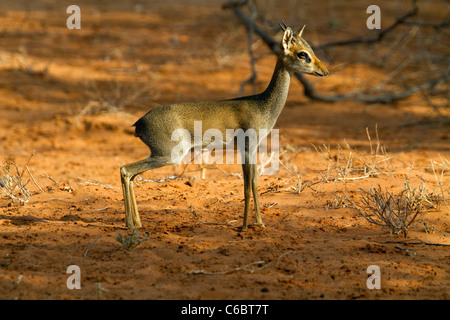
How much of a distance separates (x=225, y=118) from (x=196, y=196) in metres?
1.40

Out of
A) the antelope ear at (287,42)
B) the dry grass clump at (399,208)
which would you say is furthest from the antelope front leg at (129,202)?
the dry grass clump at (399,208)

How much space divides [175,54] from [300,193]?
8854 millimetres

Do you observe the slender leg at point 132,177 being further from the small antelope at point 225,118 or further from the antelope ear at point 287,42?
the antelope ear at point 287,42

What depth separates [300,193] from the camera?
6375 millimetres

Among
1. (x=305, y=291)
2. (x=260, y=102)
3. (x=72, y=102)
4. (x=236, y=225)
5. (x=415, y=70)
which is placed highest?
(x=415, y=70)

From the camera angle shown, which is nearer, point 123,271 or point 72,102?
point 123,271

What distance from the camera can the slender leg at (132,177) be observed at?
5.07 m

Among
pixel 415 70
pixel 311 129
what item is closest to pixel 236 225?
pixel 311 129

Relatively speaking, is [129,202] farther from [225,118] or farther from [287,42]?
[287,42]

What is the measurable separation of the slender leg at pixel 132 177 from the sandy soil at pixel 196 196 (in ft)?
0.49

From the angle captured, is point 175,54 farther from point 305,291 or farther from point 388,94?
point 305,291

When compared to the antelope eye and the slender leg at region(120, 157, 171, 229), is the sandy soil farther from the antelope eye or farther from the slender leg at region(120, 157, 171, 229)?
the antelope eye

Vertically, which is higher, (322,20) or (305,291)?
(322,20)
